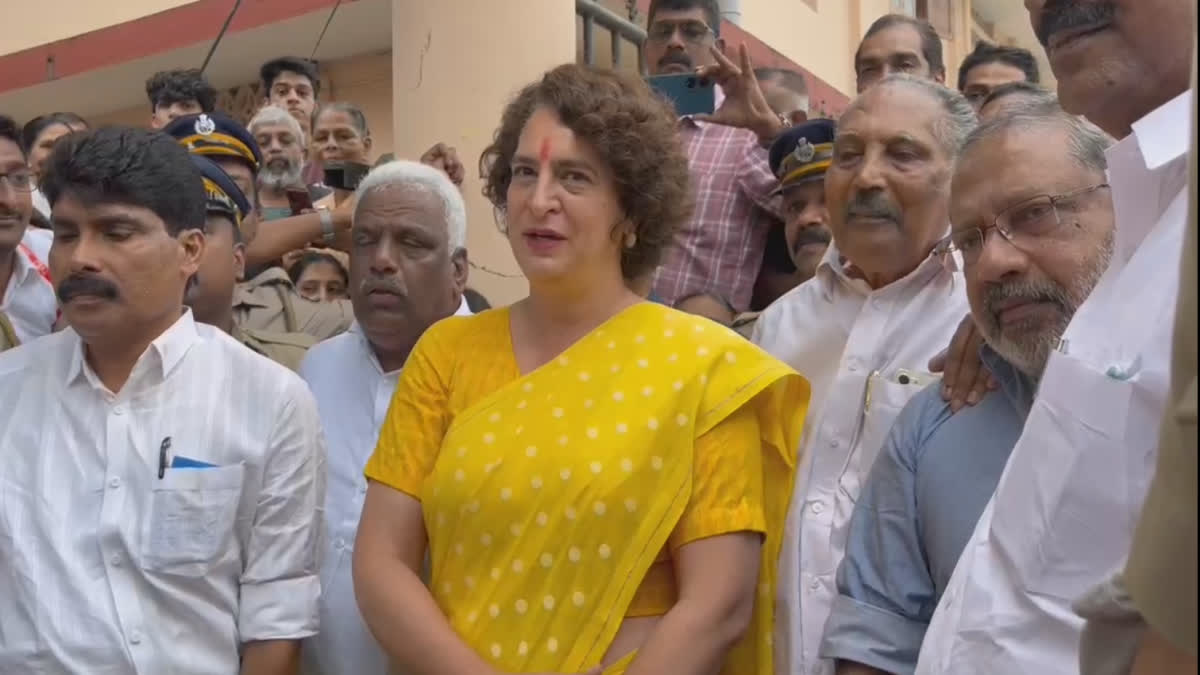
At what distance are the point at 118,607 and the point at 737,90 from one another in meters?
2.53

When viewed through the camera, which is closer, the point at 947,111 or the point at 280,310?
the point at 947,111

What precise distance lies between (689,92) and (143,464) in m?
2.41

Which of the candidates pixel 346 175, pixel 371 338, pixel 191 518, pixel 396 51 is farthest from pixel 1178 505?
pixel 396 51

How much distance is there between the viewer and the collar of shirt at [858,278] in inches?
122

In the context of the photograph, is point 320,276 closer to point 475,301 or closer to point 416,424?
point 475,301

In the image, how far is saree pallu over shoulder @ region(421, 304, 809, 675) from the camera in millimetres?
2549

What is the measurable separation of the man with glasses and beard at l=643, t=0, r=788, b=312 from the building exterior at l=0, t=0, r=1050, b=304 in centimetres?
100

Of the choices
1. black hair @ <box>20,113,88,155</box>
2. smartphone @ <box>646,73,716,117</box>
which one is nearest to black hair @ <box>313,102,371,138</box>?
black hair @ <box>20,113,88,155</box>

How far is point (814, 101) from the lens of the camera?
1070 cm

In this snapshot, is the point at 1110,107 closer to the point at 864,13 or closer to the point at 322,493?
the point at 322,493

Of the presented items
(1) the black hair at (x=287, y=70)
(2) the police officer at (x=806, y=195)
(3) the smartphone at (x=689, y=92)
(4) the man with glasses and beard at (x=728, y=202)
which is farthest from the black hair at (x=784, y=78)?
(1) the black hair at (x=287, y=70)

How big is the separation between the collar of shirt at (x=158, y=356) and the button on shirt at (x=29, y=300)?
0.90 metres

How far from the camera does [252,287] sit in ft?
14.4

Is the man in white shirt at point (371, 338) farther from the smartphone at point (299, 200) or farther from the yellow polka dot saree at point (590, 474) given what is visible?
the smartphone at point (299, 200)
